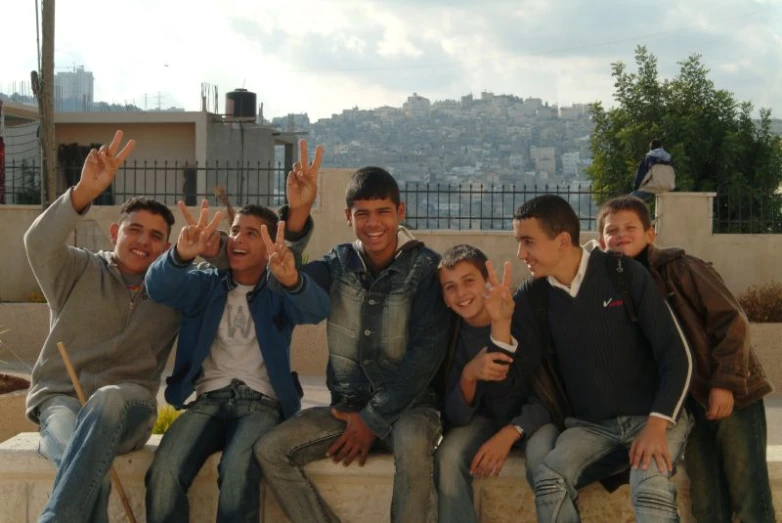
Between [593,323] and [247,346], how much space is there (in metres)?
1.50

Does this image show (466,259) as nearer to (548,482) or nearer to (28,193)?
(548,482)

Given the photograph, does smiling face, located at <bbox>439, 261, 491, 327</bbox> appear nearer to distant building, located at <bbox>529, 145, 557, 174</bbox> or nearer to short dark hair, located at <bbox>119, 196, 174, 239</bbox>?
short dark hair, located at <bbox>119, 196, 174, 239</bbox>

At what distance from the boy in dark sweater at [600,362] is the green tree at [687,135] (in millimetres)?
11416

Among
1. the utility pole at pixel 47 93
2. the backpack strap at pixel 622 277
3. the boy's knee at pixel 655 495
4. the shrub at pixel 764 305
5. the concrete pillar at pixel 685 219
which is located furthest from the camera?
the utility pole at pixel 47 93

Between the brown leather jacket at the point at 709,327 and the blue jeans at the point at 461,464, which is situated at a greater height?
the brown leather jacket at the point at 709,327

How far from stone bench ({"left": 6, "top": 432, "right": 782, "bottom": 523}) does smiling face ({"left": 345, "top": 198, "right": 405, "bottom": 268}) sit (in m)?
0.86

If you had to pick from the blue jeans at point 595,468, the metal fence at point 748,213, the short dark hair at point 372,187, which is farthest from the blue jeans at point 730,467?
the metal fence at point 748,213

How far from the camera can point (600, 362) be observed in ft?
13.5

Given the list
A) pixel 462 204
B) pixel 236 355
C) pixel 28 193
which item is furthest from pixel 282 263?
pixel 28 193

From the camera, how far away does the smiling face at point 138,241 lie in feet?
15.5

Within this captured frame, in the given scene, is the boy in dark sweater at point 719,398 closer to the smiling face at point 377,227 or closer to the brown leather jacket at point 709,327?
the brown leather jacket at point 709,327

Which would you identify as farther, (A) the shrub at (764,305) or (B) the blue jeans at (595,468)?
(A) the shrub at (764,305)

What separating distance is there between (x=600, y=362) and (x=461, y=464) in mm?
688

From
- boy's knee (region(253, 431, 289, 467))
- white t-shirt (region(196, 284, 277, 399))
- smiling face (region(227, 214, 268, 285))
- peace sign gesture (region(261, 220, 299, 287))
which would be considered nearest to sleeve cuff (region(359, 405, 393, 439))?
boy's knee (region(253, 431, 289, 467))
